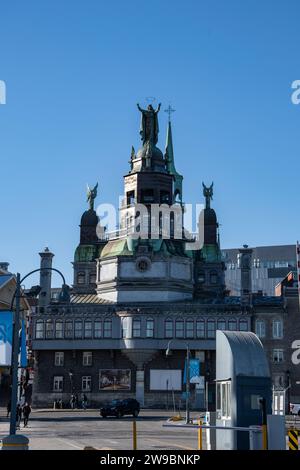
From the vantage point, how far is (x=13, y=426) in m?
28.0

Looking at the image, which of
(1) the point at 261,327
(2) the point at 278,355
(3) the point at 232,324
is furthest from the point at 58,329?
(2) the point at 278,355

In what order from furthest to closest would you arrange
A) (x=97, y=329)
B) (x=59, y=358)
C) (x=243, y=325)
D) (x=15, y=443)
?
(x=59, y=358) → (x=97, y=329) → (x=243, y=325) → (x=15, y=443)

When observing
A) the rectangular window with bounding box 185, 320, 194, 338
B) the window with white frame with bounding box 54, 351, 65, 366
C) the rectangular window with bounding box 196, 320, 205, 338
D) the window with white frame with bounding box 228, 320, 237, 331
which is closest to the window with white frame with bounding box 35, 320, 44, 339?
the window with white frame with bounding box 54, 351, 65, 366

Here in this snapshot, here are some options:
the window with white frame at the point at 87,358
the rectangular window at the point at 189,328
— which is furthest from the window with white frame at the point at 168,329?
the window with white frame at the point at 87,358

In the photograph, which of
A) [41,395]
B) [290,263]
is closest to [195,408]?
[41,395]

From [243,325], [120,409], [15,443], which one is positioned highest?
[243,325]

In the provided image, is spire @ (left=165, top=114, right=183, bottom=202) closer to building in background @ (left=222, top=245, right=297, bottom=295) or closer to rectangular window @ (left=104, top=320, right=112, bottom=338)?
rectangular window @ (left=104, top=320, right=112, bottom=338)

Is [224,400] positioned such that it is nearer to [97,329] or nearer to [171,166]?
[97,329]

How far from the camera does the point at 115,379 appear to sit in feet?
277

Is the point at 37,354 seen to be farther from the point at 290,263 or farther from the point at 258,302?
the point at 290,263

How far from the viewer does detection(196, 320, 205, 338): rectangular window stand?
84.3 meters

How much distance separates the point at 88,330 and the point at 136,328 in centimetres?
552

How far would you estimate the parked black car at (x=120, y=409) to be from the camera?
61.3 metres
